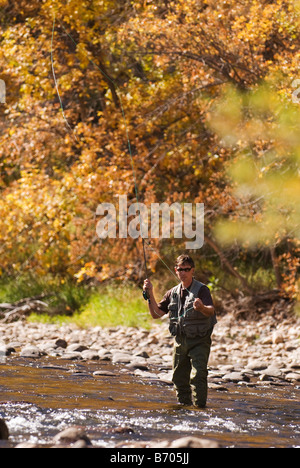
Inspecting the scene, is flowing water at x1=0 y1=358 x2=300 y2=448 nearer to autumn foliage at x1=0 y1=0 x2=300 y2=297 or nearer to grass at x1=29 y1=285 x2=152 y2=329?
autumn foliage at x1=0 y1=0 x2=300 y2=297

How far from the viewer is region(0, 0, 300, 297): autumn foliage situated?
10.5m

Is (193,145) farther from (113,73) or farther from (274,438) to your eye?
(274,438)

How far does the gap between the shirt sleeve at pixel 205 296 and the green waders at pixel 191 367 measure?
271 mm

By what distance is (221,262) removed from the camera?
1231cm

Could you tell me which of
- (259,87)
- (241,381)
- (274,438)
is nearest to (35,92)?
(259,87)

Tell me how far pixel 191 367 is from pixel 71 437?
1832 mm

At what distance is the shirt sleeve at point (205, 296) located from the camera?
18.9 ft

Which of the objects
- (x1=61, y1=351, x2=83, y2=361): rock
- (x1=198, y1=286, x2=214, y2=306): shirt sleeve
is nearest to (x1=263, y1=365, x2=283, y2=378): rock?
(x1=61, y1=351, x2=83, y2=361): rock

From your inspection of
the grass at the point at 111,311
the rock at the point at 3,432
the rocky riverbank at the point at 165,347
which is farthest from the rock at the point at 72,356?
the rock at the point at 3,432

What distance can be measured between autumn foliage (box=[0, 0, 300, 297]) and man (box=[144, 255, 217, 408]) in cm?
409

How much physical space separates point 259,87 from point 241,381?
476cm

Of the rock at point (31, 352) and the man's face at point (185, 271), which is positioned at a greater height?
the man's face at point (185, 271)

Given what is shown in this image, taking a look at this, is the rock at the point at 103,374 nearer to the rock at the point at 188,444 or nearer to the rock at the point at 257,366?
the rock at the point at 257,366

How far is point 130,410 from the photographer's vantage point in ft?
19.2
